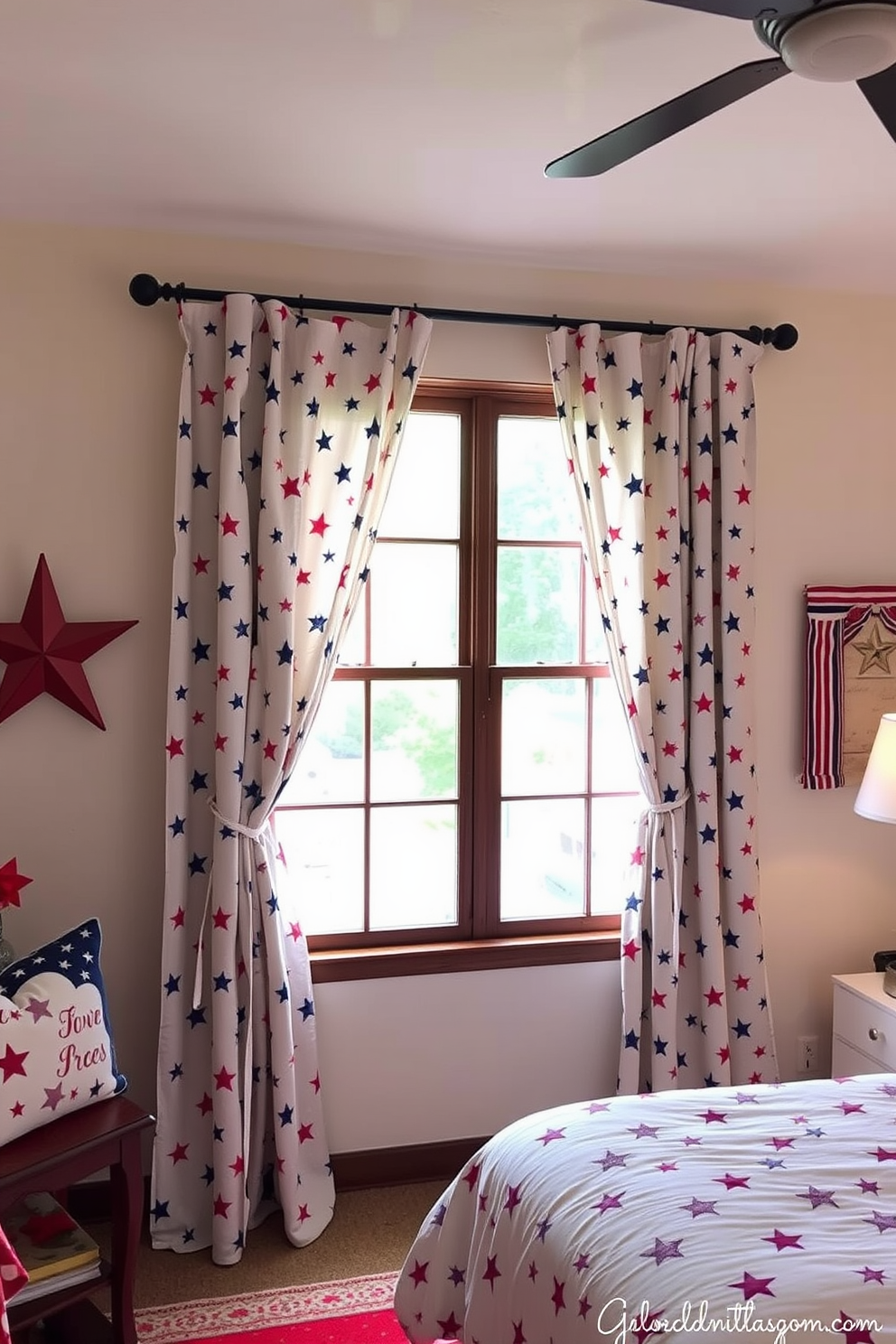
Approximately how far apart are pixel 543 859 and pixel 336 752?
68 cm

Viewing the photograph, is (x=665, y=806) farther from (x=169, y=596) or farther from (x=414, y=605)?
(x=169, y=596)

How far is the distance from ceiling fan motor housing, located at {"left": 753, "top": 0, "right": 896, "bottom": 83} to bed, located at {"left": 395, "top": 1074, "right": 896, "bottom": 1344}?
5.40 feet

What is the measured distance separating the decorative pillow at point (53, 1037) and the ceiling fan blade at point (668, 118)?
1.77m

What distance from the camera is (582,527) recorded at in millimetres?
3100

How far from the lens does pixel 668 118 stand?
1695 mm

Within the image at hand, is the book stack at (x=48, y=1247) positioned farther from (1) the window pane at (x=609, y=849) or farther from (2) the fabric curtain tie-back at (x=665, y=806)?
(2) the fabric curtain tie-back at (x=665, y=806)

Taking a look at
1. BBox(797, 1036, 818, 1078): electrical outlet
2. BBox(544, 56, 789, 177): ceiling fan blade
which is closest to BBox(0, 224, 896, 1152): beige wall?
BBox(797, 1036, 818, 1078): electrical outlet

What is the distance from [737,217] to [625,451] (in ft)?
2.11

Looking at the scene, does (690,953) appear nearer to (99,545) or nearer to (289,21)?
(99,545)

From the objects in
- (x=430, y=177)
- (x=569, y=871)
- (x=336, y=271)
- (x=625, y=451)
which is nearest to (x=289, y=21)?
(x=430, y=177)

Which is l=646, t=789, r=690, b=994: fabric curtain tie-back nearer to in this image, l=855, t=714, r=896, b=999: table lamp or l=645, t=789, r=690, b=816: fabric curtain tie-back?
l=645, t=789, r=690, b=816: fabric curtain tie-back

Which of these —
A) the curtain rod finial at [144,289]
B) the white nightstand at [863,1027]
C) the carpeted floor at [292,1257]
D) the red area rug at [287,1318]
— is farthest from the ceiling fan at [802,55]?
the carpeted floor at [292,1257]

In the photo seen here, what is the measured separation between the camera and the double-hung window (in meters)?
3.13

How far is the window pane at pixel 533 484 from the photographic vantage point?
3.20 meters
